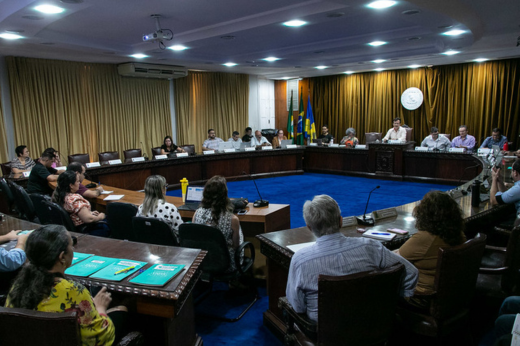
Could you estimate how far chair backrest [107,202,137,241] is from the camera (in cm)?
325

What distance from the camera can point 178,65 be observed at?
29.0 ft

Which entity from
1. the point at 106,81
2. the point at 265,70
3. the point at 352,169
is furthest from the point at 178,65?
the point at 352,169

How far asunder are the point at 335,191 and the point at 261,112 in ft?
17.5

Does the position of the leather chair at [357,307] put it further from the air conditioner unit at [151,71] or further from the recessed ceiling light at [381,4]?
the air conditioner unit at [151,71]

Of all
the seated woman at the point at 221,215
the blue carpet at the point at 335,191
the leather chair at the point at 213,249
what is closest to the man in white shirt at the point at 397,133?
the blue carpet at the point at 335,191

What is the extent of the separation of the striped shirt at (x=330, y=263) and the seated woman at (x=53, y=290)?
834 mm

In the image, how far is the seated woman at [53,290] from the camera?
1.45 meters

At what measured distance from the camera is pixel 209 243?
2578mm

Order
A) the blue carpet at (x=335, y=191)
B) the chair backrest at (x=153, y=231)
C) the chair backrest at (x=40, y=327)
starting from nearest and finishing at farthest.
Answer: the chair backrest at (x=40, y=327) → the chair backrest at (x=153, y=231) → the blue carpet at (x=335, y=191)

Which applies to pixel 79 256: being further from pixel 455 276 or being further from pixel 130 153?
pixel 130 153

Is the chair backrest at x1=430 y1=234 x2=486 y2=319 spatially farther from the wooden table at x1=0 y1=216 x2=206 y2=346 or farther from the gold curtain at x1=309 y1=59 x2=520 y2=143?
the gold curtain at x1=309 y1=59 x2=520 y2=143

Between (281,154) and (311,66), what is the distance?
2269 mm

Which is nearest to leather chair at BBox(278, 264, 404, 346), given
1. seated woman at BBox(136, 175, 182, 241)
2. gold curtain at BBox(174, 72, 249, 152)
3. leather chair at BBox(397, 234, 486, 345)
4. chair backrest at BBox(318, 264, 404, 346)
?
chair backrest at BBox(318, 264, 404, 346)

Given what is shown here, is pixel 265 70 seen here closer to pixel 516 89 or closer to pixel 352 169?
pixel 352 169
